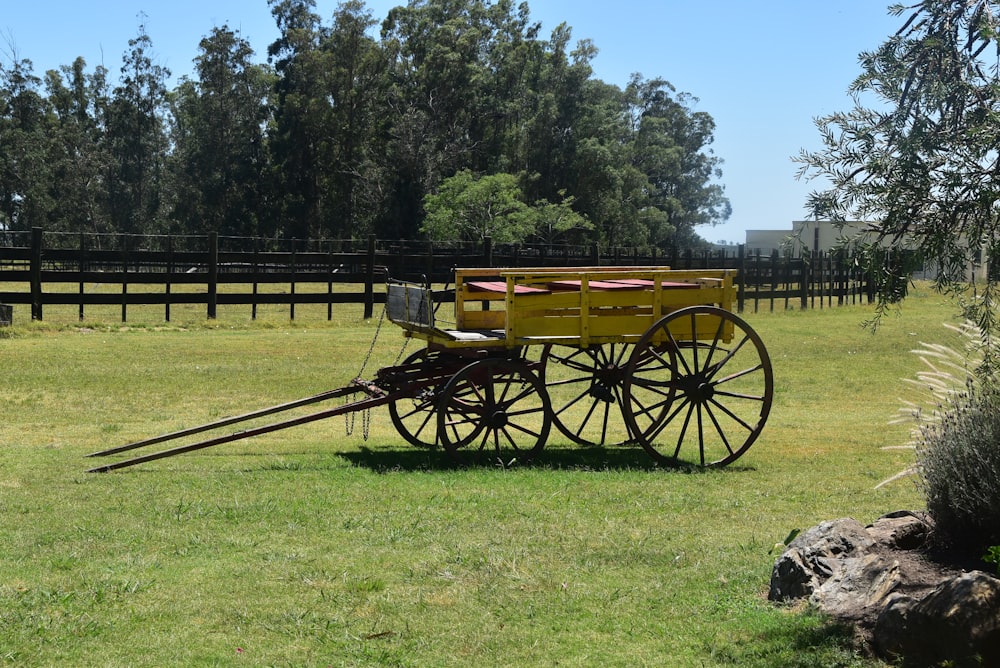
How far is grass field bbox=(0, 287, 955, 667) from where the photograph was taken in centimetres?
529

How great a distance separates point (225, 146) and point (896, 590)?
69335mm

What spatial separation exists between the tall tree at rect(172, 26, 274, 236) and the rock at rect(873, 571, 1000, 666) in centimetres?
6545

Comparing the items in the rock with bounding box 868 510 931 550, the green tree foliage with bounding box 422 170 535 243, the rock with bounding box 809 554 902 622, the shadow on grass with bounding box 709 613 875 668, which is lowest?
the shadow on grass with bounding box 709 613 875 668

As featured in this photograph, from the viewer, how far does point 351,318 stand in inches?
1161

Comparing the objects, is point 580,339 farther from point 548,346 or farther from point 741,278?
point 741,278

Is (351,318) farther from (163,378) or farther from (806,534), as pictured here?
(806,534)

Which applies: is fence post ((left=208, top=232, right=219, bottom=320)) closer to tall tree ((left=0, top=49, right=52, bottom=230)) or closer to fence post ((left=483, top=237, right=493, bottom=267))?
fence post ((left=483, top=237, right=493, bottom=267))

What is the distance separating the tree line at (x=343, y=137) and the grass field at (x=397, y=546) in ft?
166

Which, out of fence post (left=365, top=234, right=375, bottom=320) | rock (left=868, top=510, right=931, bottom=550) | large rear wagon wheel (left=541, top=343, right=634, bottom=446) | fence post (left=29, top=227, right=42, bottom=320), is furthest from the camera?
fence post (left=365, top=234, right=375, bottom=320)

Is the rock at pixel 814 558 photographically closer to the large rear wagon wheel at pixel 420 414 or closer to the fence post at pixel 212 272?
the large rear wagon wheel at pixel 420 414

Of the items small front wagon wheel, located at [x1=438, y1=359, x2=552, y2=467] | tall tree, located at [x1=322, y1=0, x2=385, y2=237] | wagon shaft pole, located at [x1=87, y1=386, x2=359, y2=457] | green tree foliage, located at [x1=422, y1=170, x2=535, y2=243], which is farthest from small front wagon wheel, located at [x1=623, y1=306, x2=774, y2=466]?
tall tree, located at [x1=322, y1=0, x2=385, y2=237]

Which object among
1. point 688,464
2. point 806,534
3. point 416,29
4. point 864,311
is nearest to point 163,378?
point 688,464

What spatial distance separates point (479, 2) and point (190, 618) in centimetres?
7050

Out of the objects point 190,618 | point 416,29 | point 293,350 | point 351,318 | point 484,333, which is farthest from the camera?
point 416,29
